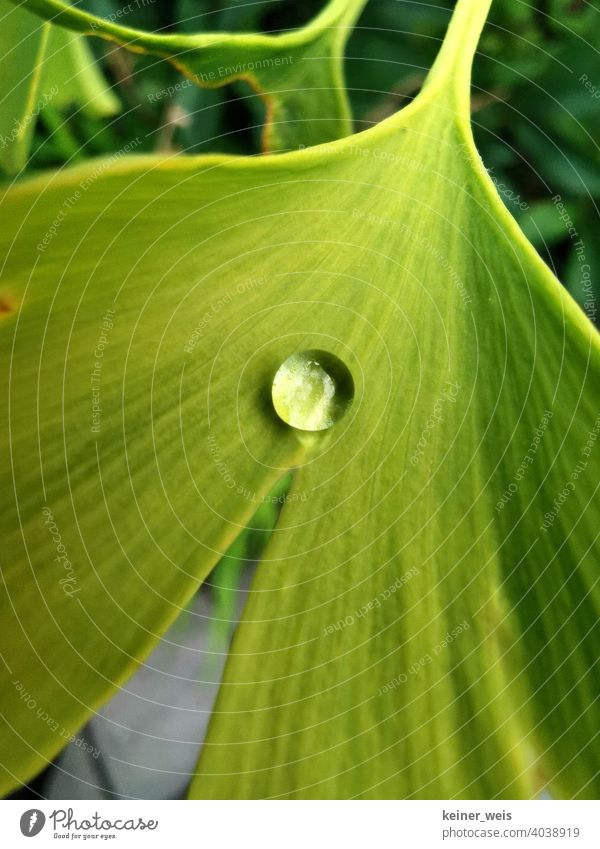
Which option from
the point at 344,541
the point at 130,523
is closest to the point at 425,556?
the point at 344,541

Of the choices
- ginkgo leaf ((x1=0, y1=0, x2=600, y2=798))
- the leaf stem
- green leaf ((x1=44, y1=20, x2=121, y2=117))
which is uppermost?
the leaf stem

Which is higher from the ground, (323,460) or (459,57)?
(459,57)
